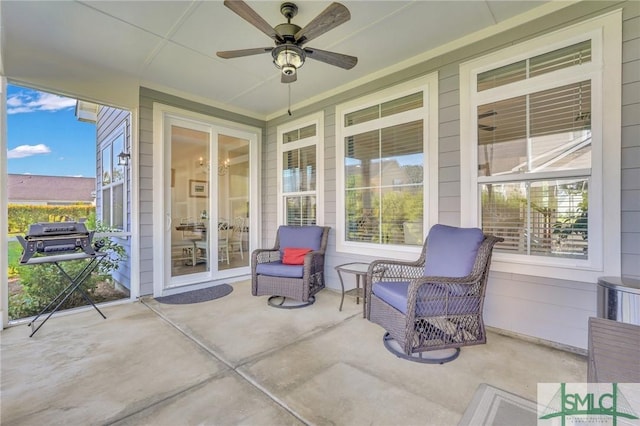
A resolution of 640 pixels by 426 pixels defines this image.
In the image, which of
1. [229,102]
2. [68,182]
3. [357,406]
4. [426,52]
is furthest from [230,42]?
[357,406]

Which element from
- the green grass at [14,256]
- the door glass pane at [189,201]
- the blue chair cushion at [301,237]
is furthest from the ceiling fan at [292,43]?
the green grass at [14,256]

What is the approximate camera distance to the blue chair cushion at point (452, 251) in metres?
2.36

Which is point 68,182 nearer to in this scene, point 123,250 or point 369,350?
point 123,250

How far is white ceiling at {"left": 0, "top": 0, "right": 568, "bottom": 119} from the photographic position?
2.42m

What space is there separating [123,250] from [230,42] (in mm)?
3048

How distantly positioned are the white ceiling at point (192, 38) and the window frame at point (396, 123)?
0.95 feet

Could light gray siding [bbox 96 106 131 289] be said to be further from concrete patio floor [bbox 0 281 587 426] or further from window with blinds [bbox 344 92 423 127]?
window with blinds [bbox 344 92 423 127]

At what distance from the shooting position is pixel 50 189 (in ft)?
10.9

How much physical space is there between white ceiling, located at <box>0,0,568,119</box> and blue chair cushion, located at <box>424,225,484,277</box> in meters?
1.91

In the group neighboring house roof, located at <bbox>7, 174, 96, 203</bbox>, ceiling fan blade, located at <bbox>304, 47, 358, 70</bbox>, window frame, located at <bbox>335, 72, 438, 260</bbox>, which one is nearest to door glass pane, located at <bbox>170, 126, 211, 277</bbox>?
neighboring house roof, located at <bbox>7, 174, 96, 203</bbox>

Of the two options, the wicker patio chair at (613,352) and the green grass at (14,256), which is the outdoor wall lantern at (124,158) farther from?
the wicker patio chair at (613,352)

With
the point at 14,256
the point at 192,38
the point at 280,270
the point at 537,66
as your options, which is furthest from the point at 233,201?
the point at 537,66

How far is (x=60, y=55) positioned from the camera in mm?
3080

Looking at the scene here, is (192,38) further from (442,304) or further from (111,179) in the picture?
(442,304)
